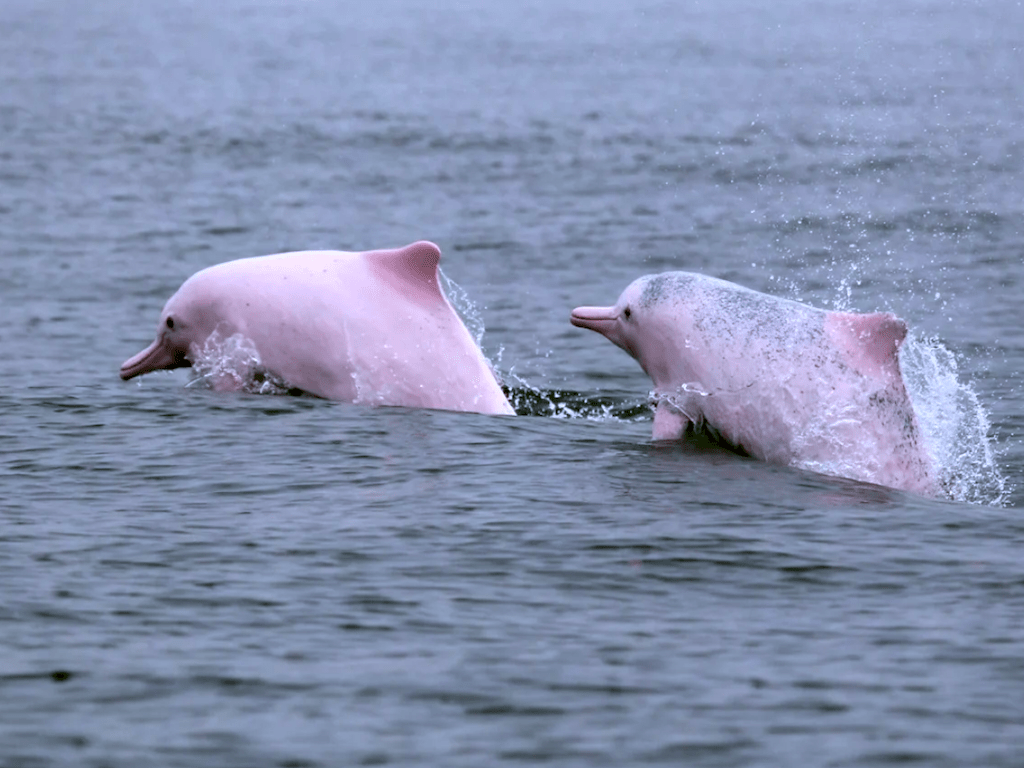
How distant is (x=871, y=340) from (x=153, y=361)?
24.0 ft

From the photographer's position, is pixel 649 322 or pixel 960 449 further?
pixel 960 449

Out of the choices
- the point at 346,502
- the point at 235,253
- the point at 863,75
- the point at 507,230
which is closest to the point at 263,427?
the point at 346,502

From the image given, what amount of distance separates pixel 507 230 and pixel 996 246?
10.0 metres

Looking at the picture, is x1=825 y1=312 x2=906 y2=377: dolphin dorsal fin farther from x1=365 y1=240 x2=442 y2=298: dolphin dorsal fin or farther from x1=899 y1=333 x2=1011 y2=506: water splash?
x1=365 y1=240 x2=442 y2=298: dolphin dorsal fin

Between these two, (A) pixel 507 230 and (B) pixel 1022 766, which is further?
(A) pixel 507 230

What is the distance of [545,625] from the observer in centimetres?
1190

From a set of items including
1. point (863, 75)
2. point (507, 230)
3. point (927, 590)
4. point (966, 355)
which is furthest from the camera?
point (863, 75)

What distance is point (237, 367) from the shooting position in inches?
725

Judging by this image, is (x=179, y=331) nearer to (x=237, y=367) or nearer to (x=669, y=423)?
(x=237, y=367)

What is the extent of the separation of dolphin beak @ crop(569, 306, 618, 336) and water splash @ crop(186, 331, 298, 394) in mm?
2869

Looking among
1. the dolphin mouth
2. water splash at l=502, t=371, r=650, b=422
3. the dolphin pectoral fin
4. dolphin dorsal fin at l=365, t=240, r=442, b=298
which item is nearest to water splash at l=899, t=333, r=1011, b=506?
the dolphin pectoral fin

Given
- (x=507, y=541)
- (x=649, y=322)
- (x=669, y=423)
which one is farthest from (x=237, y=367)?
(x=507, y=541)

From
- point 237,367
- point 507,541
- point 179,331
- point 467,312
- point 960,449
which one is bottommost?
point 467,312

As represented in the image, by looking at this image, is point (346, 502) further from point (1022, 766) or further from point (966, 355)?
point (966, 355)
